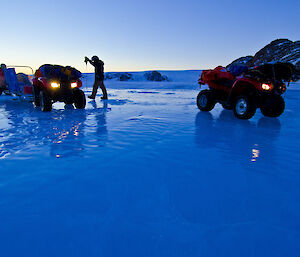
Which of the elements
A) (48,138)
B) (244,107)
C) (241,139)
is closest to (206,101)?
(244,107)

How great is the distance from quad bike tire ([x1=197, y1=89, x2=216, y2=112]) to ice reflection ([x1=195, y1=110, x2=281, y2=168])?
1.64 metres

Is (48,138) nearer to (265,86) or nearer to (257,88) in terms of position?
(257,88)

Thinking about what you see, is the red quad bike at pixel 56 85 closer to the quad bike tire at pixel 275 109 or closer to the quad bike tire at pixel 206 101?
the quad bike tire at pixel 206 101

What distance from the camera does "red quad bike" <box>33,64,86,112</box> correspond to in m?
6.37

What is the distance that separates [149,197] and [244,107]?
14.2 feet

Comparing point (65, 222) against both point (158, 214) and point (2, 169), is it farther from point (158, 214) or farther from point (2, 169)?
point (2, 169)

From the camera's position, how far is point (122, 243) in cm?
130

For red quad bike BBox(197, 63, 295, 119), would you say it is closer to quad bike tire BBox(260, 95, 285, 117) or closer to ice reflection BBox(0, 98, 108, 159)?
quad bike tire BBox(260, 95, 285, 117)

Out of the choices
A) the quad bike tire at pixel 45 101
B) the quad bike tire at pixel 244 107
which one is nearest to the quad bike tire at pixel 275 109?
the quad bike tire at pixel 244 107

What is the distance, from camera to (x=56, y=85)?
647 centimetres

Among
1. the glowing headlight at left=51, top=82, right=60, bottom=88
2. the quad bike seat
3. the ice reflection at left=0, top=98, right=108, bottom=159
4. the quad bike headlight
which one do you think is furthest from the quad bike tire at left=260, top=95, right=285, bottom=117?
the glowing headlight at left=51, top=82, right=60, bottom=88

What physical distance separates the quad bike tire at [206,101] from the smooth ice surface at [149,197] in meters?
3.28

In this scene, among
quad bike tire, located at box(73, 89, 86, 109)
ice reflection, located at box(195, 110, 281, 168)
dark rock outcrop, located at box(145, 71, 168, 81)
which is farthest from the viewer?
dark rock outcrop, located at box(145, 71, 168, 81)

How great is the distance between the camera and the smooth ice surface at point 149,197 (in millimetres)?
1297
